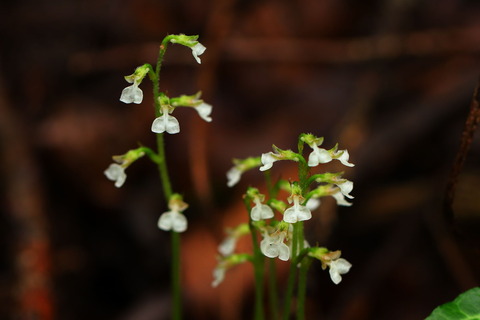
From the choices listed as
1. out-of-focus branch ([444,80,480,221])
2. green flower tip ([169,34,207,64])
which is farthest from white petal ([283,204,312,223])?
out-of-focus branch ([444,80,480,221])

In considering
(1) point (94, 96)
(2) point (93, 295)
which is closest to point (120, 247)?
(2) point (93, 295)

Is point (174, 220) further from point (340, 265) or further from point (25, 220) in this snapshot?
point (25, 220)

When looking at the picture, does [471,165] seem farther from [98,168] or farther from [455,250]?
[98,168]

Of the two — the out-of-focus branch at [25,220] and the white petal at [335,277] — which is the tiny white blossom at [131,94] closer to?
the white petal at [335,277]

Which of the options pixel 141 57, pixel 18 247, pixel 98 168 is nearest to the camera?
pixel 18 247

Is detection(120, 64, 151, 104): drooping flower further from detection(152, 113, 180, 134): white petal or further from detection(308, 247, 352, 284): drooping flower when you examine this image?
detection(308, 247, 352, 284): drooping flower
